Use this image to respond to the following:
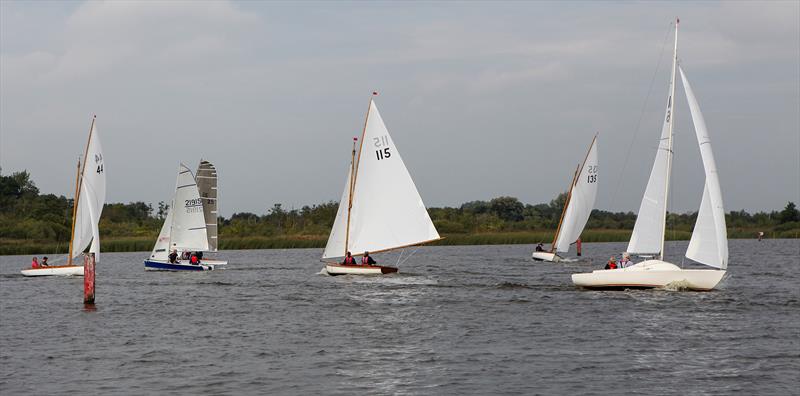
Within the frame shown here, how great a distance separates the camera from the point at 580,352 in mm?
27609

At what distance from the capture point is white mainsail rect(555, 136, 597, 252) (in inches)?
3054

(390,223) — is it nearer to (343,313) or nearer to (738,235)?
(343,313)

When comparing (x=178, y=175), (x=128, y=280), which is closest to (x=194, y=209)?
(x=178, y=175)

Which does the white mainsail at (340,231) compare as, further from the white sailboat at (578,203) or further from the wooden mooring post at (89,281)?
the white sailboat at (578,203)

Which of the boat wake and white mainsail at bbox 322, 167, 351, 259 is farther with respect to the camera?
white mainsail at bbox 322, 167, 351, 259

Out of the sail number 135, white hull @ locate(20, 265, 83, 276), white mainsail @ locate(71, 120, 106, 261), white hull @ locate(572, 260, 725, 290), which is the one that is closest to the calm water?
white hull @ locate(572, 260, 725, 290)

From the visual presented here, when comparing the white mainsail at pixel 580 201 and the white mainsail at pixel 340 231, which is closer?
the white mainsail at pixel 340 231

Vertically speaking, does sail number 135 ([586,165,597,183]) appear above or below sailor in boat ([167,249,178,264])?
above

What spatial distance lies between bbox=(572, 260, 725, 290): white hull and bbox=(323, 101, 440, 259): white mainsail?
46.4 ft

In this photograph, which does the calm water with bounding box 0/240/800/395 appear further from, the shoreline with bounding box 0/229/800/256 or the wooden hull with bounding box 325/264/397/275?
the shoreline with bounding box 0/229/800/256

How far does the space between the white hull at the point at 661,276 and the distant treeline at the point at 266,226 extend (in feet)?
194

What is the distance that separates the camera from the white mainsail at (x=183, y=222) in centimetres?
6712

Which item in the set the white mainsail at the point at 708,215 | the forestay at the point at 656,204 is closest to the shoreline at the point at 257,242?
the forestay at the point at 656,204

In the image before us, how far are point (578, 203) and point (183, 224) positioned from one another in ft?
98.7
